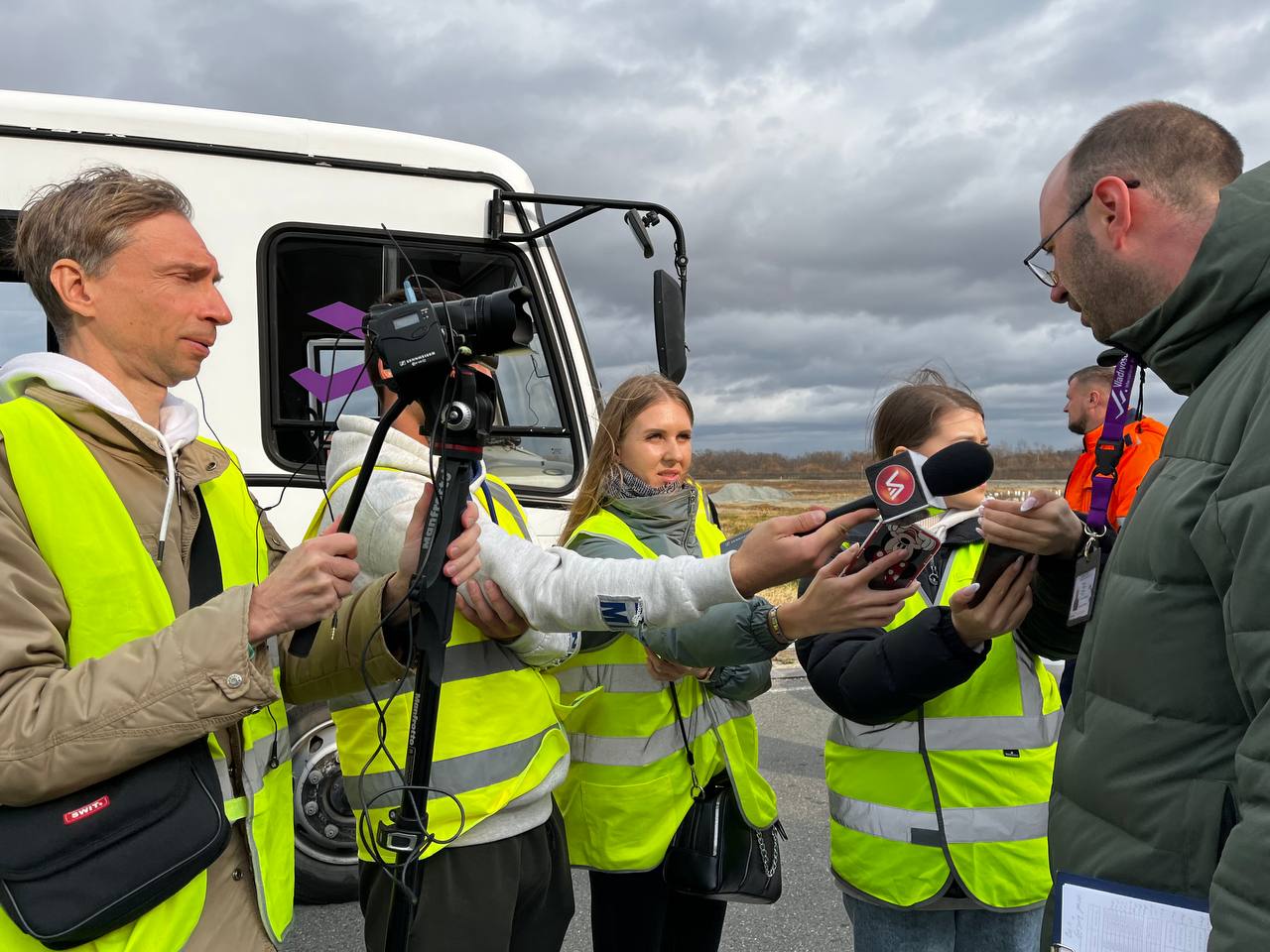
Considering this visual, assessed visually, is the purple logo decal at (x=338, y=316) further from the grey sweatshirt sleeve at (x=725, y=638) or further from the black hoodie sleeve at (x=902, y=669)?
the black hoodie sleeve at (x=902, y=669)

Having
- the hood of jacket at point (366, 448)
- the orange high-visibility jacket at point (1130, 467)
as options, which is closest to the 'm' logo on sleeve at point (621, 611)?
the hood of jacket at point (366, 448)

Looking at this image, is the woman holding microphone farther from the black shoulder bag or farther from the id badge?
the black shoulder bag

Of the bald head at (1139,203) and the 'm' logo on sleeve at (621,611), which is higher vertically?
the bald head at (1139,203)

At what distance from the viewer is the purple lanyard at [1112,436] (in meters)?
2.62

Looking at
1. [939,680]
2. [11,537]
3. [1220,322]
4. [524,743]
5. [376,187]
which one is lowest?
[524,743]

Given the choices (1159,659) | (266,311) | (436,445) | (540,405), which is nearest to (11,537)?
(436,445)

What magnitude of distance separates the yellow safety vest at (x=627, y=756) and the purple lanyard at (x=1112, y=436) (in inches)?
46.2

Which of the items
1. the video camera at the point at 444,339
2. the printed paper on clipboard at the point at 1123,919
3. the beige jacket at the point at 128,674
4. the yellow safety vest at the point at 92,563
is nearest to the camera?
the printed paper on clipboard at the point at 1123,919

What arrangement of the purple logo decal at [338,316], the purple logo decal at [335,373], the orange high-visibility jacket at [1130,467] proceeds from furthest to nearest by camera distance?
the orange high-visibility jacket at [1130,467], the purple logo decal at [338,316], the purple logo decal at [335,373]

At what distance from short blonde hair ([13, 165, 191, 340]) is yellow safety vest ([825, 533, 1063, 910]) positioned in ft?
5.88

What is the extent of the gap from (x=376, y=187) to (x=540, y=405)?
1.17 meters

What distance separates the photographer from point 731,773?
2.58 m

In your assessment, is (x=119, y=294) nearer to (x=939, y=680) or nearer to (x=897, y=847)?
(x=939, y=680)

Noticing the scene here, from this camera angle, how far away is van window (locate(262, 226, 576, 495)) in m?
3.95
